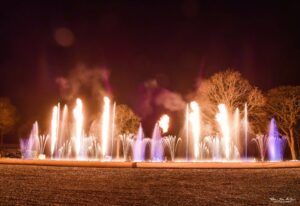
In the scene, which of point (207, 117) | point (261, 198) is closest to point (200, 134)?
point (207, 117)

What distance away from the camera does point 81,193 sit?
44.1ft

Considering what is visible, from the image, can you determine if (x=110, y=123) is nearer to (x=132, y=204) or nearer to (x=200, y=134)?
(x=200, y=134)

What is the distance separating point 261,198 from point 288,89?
93.2 ft

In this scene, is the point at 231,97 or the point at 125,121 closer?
the point at 231,97

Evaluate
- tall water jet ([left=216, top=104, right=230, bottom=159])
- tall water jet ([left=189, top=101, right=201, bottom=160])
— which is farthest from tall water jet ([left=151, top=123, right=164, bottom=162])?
tall water jet ([left=216, top=104, right=230, bottom=159])

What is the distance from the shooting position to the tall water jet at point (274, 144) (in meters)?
37.8

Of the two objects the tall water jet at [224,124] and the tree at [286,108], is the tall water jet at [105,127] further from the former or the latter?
the tree at [286,108]

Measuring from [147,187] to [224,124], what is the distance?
21839mm

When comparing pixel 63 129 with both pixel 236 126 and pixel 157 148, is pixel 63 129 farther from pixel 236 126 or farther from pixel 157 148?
pixel 236 126

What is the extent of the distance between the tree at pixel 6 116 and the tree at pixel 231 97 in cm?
2865

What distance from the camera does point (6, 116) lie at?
5100 cm

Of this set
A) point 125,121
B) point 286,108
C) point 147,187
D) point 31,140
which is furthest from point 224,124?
point 31,140

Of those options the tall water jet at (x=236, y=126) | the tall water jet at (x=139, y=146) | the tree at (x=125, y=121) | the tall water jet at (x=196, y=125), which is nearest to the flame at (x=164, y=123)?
the tall water jet at (x=139, y=146)

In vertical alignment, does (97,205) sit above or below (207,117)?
below
